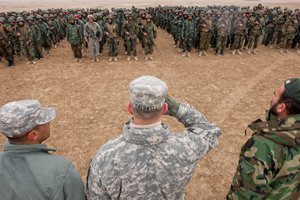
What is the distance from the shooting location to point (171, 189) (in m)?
1.61

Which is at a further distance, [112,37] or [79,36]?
[112,37]

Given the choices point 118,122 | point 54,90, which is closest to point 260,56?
point 118,122

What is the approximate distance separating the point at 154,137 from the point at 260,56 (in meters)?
11.4

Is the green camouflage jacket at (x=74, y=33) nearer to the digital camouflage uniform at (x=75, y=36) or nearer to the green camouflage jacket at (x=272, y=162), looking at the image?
the digital camouflage uniform at (x=75, y=36)

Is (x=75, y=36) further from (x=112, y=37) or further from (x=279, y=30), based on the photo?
(x=279, y=30)

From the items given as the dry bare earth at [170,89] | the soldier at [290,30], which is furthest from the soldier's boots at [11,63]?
the soldier at [290,30]

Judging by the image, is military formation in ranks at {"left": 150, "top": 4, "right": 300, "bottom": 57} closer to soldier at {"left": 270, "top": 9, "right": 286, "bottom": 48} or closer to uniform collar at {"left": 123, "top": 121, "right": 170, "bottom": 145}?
soldier at {"left": 270, "top": 9, "right": 286, "bottom": 48}

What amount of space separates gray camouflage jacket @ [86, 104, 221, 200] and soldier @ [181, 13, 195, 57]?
9.54m

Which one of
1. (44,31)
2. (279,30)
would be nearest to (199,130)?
(44,31)

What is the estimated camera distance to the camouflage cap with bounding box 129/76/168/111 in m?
1.42

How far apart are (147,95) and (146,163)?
1.44 ft

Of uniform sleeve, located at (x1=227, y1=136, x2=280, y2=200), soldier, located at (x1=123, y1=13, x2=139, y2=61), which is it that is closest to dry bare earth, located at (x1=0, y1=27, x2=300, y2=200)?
soldier, located at (x1=123, y1=13, x2=139, y2=61)

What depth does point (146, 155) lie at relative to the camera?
57.9 inches

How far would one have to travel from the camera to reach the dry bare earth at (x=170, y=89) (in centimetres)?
468
